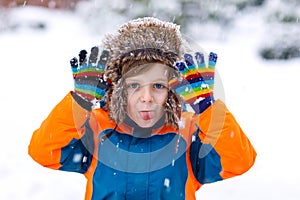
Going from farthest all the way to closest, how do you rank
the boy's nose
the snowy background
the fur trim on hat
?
1. the snowy background
2. the fur trim on hat
3. the boy's nose

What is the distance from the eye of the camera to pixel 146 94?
2.18 metres

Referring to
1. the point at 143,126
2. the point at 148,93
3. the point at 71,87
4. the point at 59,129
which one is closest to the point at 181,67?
the point at 148,93

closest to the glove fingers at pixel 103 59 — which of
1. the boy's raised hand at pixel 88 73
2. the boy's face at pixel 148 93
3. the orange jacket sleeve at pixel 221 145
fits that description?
the boy's raised hand at pixel 88 73

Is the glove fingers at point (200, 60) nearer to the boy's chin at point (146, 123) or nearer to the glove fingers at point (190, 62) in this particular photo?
the glove fingers at point (190, 62)

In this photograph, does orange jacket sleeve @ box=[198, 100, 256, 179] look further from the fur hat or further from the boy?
the fur hat

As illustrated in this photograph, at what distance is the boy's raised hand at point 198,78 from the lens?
2203mm

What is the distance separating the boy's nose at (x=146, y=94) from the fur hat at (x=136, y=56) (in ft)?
0.34

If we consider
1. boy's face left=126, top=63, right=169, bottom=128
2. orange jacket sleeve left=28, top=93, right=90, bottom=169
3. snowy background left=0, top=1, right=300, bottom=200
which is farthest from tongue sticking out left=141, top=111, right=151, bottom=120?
snowy background left=0, top=1, right=300, bottom=200

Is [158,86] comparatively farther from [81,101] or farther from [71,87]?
[71,87]

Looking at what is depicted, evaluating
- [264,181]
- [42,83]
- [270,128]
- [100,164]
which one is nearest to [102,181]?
[100,164]

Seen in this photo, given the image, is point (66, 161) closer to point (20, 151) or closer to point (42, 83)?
point (20, 151)

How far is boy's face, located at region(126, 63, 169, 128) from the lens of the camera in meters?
2.20

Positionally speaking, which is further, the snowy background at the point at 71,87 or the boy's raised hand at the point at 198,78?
the snowy background at the point at 71,87

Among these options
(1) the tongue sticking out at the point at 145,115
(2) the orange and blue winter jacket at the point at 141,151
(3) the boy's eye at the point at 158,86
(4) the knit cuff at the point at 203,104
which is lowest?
(2) the orange and blue winter jacket at the point at 141,151
